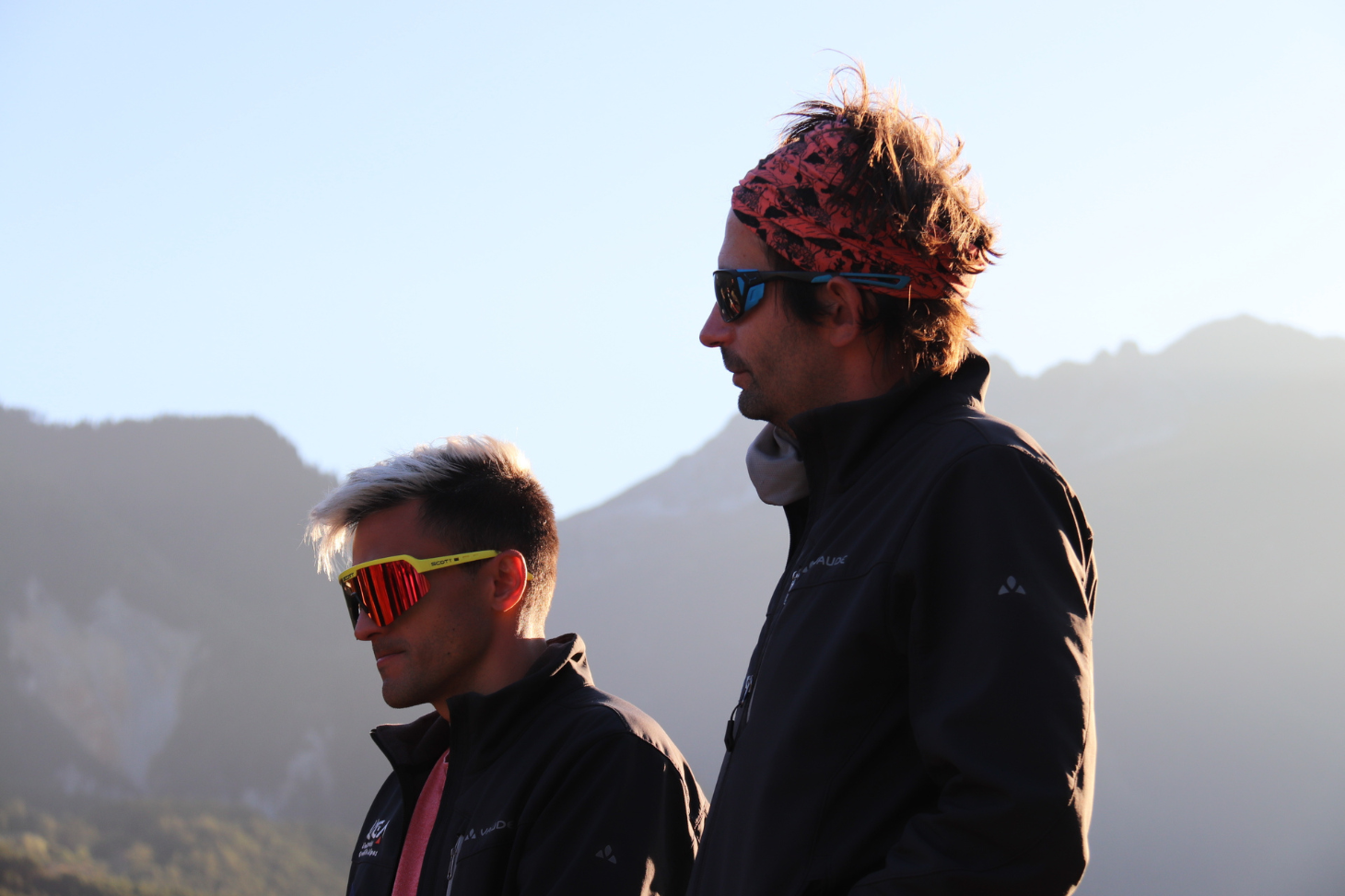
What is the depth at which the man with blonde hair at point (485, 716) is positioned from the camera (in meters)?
2.77

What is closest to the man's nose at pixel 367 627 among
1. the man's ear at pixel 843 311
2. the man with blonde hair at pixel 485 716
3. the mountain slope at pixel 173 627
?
the man with blonde hair at pixel 485 716

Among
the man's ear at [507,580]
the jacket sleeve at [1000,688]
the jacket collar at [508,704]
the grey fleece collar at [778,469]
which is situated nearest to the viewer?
the jacket sleeve at [1000,688]

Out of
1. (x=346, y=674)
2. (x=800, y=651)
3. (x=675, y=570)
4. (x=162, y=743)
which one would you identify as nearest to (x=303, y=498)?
(x=346, y=674)

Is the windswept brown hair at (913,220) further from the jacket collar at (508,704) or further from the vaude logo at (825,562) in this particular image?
the jacket collar at (508,704)

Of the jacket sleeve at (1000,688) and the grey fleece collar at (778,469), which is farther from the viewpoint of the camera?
the grey fleece collar at (778,469)

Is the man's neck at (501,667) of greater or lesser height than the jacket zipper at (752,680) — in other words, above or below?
below

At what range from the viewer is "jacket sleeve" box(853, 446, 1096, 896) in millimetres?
1482

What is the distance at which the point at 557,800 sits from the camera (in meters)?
2.81

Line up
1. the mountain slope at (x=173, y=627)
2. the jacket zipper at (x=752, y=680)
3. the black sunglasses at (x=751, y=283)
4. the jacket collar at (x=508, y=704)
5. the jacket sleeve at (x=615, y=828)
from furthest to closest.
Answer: the mountain slope at (x=173, y=627), the jacket collar at (x=508, y=704), the jacket sleeve at (x=615, y=828), the black sunglasses at (x=751, y=283), the jacket zipper at (x=752, y=680)

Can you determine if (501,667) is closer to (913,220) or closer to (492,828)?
(492,828)

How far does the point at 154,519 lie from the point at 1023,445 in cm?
4053

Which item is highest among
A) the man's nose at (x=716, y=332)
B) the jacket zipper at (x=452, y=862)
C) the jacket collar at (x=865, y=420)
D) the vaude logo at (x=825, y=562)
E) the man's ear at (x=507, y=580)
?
the man's nose at (x=716, y=332)

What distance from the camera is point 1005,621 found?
1.57 metres

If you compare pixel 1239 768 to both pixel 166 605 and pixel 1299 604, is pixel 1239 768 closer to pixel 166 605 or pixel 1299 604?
pixel 1299 604
